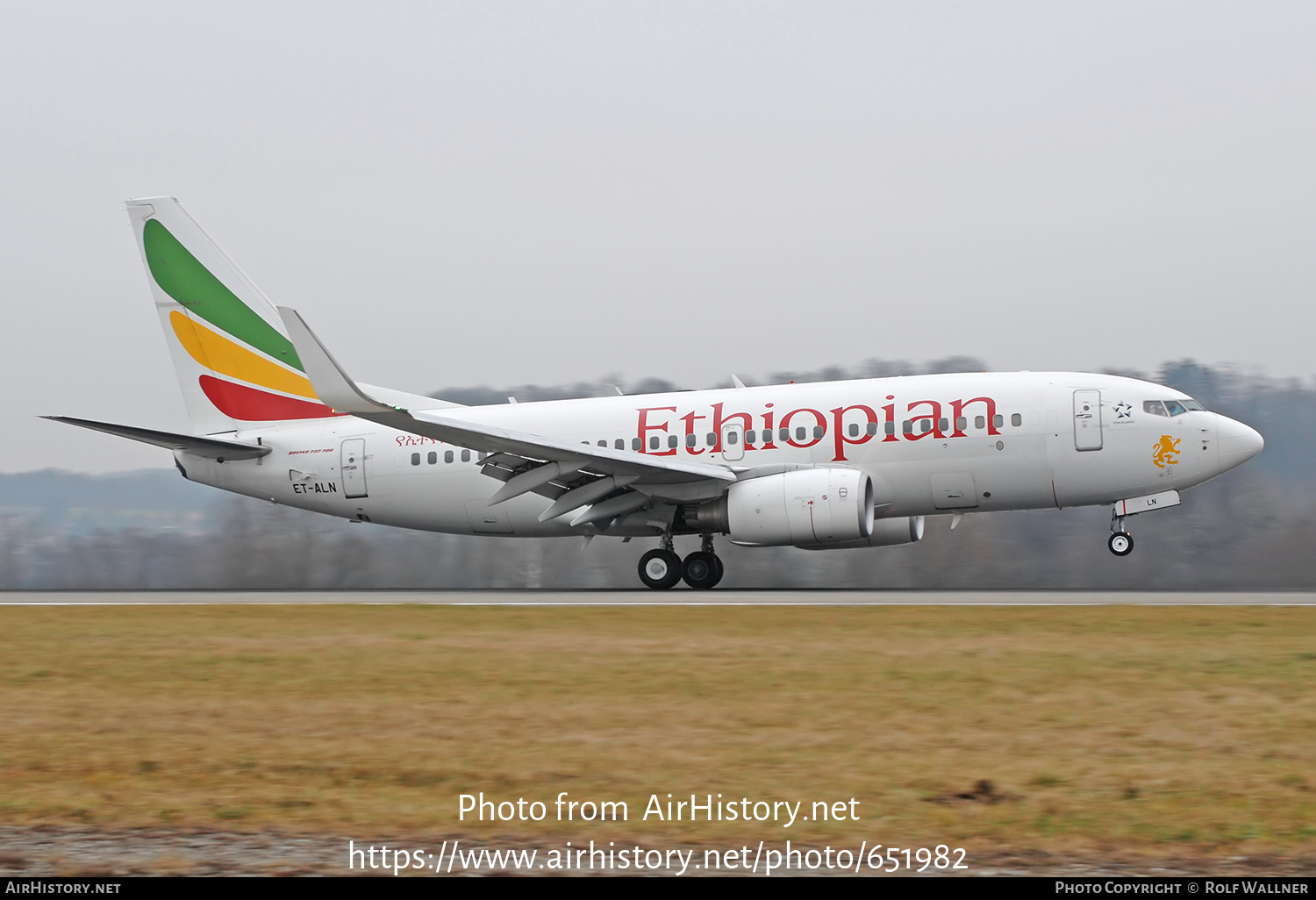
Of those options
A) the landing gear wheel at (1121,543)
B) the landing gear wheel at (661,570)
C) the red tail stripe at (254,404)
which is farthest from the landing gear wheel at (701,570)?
the red tail stripe at (254,404)

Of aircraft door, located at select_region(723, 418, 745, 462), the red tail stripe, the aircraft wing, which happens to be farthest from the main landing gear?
the red tail stripe

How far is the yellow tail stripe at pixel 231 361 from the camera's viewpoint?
28438 mm

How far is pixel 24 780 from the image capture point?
26.3 feet

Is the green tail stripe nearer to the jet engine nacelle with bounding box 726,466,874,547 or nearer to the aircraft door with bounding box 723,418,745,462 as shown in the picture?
the aircraft door with bounding box 723,418,745,462

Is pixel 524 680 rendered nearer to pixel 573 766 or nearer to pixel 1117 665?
pixel 573 766

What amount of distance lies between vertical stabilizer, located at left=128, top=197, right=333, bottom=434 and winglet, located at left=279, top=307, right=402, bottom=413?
635 cm

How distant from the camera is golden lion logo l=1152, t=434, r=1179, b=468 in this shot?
923 inches

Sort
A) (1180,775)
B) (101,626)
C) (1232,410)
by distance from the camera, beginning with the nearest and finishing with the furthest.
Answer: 1. (1180,775)
2. (101,626)
3. (1232,410)

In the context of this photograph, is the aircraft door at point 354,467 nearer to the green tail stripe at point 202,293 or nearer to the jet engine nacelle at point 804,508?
the green tail stripe at point 202,293

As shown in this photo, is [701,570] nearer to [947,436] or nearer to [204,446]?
[947,436]

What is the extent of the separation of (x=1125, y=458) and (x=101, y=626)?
17121 mm
